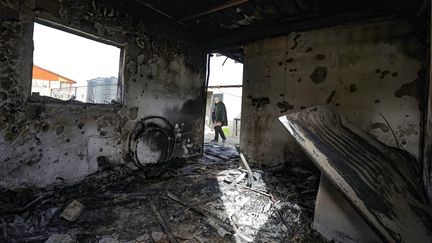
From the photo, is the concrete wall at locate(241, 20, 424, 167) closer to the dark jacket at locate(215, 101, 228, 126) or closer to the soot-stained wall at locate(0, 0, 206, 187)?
the soot-stained wall at locate(0, 0, 206, 187)

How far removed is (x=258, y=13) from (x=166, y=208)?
2.86 metres

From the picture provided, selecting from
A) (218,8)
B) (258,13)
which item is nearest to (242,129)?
(258,13)

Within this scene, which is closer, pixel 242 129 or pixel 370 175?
pixel 370 175

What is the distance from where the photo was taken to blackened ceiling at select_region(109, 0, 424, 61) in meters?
2.74

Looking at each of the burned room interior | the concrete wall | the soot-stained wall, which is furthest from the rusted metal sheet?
the soot-stained wall

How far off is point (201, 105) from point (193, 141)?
29.1 inches

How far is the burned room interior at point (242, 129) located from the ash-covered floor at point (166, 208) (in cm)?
2

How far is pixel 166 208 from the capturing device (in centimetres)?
221

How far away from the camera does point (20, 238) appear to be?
65.2 inches

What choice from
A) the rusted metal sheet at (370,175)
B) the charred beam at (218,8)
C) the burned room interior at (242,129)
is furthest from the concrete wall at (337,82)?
the charred beam at (218,8)

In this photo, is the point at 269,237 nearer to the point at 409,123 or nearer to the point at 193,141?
the point at 409,123

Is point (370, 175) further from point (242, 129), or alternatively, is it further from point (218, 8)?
point (218, 8)

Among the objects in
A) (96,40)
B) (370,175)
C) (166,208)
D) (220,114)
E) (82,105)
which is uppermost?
(96,40)

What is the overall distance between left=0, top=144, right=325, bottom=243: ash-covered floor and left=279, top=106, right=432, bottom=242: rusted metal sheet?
64 centimetres
